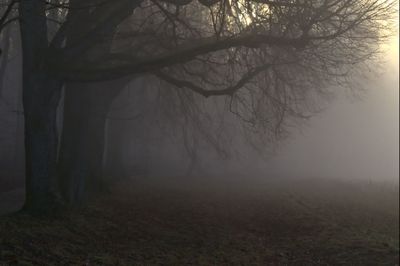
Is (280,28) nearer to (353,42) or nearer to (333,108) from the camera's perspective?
(353,42)

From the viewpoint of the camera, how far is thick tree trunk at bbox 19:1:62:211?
1285 centimetres

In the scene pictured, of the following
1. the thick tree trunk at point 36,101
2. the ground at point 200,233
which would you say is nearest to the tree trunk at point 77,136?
the ground at point 200,233

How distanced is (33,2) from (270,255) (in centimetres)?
761

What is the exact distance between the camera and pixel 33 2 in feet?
41.4

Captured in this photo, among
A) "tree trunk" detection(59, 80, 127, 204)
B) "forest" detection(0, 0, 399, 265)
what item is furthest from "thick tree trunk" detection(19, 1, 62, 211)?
"tree trunk" detection(59, 80, 127, 204)

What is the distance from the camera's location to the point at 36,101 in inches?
506

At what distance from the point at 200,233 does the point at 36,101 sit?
544cm

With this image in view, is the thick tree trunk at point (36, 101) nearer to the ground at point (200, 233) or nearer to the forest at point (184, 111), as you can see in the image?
the forest at point (184, 111)

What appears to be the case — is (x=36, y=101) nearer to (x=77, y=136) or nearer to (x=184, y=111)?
(x=77, y=136)

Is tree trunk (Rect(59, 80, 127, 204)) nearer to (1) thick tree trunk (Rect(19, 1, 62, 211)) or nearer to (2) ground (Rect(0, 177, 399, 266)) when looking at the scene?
(2) ground (Rect(0, 177, 399, 266))

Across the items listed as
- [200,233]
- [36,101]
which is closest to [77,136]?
[36,101]

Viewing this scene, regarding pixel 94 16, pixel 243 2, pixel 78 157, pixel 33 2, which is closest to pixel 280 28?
pixel 243 2

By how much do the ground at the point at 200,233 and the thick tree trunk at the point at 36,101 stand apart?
2.48ft

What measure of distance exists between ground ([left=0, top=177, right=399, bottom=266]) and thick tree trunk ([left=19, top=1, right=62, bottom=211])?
2.48 feet
